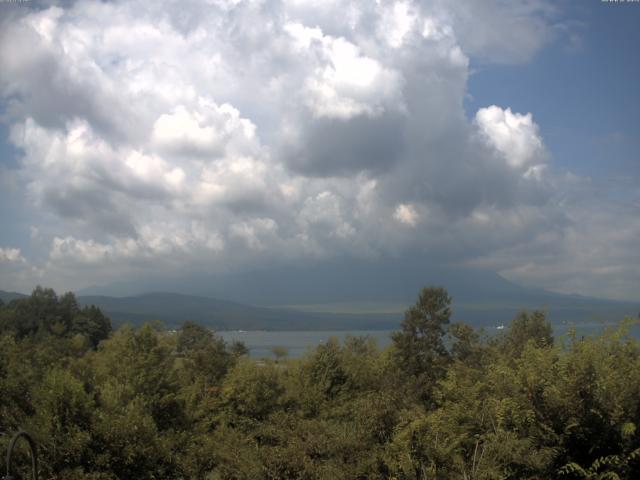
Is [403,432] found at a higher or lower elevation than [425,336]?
higher

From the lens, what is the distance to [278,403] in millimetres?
33281

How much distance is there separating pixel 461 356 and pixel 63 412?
37.4 meters

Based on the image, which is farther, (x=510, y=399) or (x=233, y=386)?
(x=233, y=386)

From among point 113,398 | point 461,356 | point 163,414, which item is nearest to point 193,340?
point 461,356

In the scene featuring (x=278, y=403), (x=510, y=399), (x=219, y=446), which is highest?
(x=510, y=399)

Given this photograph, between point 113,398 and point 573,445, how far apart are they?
35.6 feet

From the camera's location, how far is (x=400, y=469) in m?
12.0

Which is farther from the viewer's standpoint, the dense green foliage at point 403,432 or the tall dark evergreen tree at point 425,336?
the tall dark evergreen tree at point 425,336

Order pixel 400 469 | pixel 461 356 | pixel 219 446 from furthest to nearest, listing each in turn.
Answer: pixel 461 356 < pixel 219 446 < pixel 400 469

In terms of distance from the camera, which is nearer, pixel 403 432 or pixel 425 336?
pixel 403 432

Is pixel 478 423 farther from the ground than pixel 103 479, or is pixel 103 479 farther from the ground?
pixel 478 423

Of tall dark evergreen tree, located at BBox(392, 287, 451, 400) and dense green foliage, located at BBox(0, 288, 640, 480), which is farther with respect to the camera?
tall dark evergreen tree, located at BBox(392, 287, 451, 400)

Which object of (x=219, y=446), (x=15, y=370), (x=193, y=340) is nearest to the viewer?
(x=219, y=446)

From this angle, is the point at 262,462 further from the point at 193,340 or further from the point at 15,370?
the point at 193,340
